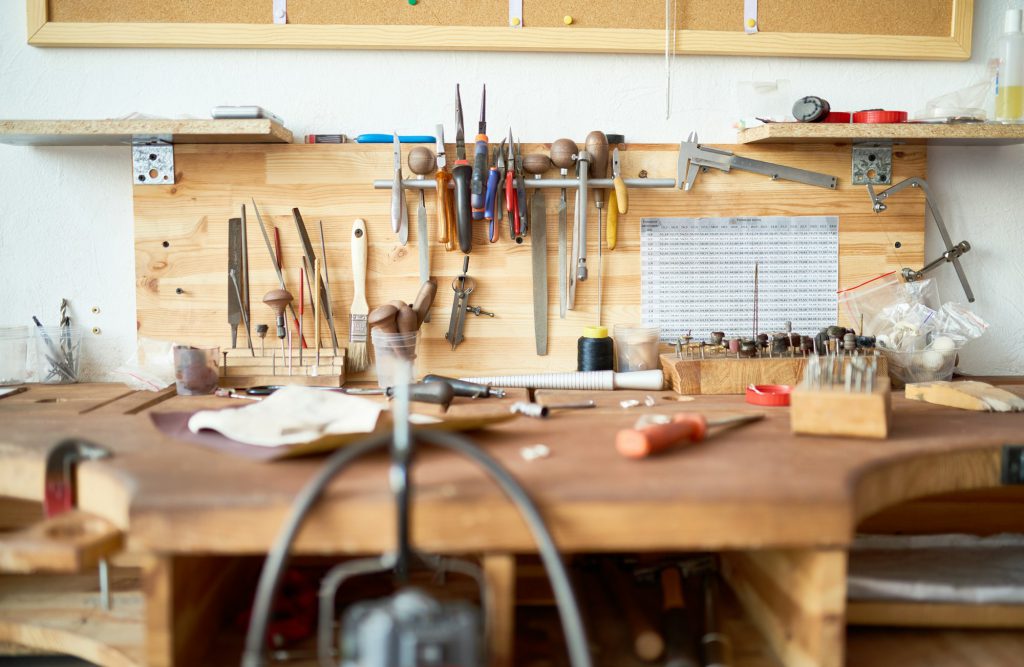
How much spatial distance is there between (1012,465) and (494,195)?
3.67ft

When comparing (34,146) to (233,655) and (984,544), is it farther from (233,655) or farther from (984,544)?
(984,544)

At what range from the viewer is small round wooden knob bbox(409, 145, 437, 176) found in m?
1.71

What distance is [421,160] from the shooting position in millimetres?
1705

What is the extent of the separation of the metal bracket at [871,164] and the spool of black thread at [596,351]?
30.6 inches

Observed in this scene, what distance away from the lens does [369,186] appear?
1797 mm

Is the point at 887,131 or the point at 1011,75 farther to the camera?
the point at 1011,75

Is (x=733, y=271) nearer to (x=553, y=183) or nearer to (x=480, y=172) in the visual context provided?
(x=553, y=183)

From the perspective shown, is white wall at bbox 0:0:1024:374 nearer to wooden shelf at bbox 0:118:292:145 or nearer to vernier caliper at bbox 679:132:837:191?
vernier caliper at bbox 679:132:837:191

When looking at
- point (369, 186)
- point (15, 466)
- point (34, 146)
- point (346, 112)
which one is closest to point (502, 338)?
point (369, 186)

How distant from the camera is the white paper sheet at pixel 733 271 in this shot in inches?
Result: 72.4

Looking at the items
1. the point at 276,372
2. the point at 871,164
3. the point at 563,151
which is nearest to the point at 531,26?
the point at 563,151

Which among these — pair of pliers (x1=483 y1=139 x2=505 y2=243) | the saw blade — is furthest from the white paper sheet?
pair of pliers (x1=483 y1=139 x2=505 y2=243)

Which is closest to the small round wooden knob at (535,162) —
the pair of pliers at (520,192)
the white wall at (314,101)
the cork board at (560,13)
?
the pair of pliers at (520,192)

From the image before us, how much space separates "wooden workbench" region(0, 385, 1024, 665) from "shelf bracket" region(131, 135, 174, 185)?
34.5 inches
